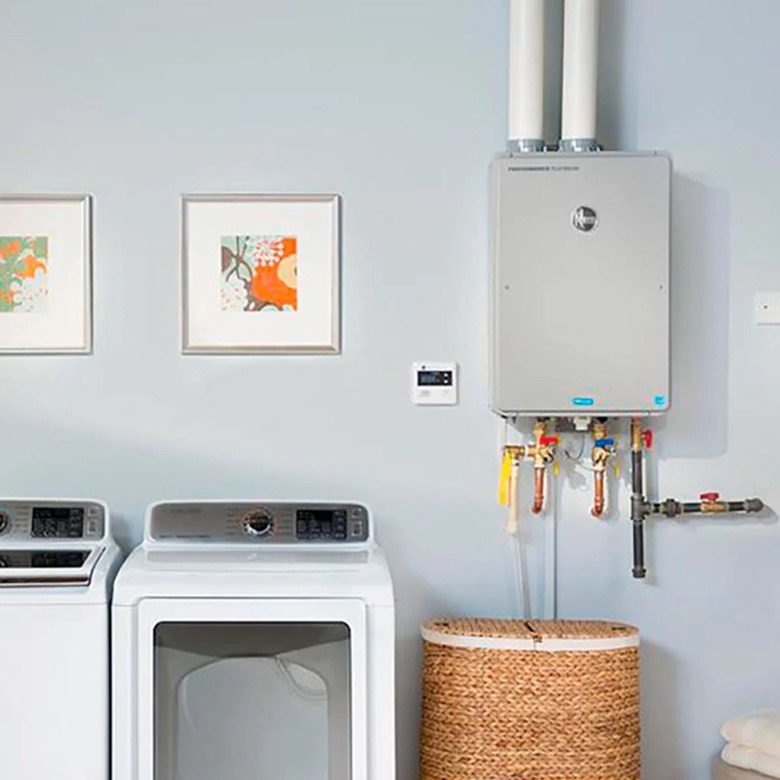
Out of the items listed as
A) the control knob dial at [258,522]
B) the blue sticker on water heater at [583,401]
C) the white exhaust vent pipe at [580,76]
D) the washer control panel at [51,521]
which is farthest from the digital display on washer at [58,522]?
the white exhaust vent pipe at [580,76]

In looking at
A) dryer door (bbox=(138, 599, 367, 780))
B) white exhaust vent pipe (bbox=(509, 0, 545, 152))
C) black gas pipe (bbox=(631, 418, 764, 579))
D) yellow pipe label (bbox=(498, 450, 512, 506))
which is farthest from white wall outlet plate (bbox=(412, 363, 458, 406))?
dryer door (bbox=(138, 599, 367, 780))

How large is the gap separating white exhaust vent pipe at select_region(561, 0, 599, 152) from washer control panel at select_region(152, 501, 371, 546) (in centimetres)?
103

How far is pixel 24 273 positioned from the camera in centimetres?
366

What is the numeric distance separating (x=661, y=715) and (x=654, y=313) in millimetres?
1023

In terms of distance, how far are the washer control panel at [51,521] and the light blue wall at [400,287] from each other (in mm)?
132

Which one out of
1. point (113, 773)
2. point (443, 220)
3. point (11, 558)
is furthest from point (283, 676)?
point (443, 220)

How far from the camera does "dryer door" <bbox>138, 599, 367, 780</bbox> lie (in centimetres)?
310

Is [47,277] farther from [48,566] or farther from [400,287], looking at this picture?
[400,287]

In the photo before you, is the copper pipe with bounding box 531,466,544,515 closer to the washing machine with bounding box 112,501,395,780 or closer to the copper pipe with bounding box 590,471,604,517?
the copper pipe with bounding box 590,471,604,517

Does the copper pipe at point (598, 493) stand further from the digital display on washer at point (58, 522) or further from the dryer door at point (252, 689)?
the digital display on washer at point (58, 522)

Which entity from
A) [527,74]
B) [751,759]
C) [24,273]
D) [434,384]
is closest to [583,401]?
[434,384]

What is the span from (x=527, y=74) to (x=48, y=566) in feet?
5.27

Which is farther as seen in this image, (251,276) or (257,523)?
(251,276)

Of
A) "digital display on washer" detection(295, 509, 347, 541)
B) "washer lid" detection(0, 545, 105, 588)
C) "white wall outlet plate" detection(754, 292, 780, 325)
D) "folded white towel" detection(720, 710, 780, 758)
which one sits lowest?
"folded white towel" detection(720, 710, 780, 758)
